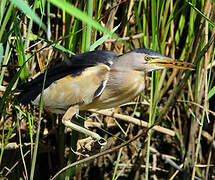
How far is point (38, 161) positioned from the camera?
1977mm

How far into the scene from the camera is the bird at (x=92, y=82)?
1.40m

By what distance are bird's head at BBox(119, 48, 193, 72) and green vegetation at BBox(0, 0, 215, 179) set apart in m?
0.06

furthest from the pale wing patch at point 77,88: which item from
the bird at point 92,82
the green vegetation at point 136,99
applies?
the green vegetation at point 136,99

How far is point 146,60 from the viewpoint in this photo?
4.58 ft

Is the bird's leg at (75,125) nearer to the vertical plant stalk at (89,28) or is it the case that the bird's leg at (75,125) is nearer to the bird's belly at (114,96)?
the bird's belly at (114,96)

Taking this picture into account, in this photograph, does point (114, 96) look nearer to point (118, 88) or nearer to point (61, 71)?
point (118, 88)

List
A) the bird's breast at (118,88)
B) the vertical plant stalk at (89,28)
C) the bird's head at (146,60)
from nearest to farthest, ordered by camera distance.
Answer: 1. the vertical plant stalk at (89,28)
2. the bird's head at (146,60)
3. the bird's breast at (118,88)

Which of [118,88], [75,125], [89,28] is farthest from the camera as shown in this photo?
[118,88]

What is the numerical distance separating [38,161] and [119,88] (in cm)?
79

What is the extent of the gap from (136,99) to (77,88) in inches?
18.3

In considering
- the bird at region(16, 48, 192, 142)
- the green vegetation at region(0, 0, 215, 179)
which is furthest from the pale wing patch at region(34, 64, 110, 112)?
the green vegetation at region(0, 0, 215, 179)

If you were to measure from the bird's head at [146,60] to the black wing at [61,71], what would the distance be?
10cm

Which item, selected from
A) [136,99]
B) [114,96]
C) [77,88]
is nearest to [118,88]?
[114,96]

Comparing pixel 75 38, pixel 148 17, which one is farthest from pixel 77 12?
pixel 148 17
